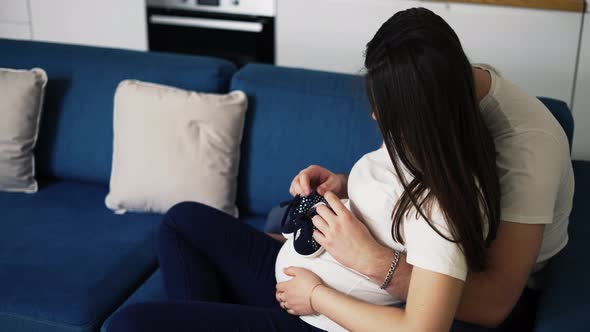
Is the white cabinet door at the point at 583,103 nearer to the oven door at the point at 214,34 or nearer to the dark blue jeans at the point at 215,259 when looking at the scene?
the oven door at the point at 214,34

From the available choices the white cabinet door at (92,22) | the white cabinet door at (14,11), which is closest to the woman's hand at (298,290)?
the white cabinet door at (92,22)

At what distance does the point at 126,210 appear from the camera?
2.14 metres

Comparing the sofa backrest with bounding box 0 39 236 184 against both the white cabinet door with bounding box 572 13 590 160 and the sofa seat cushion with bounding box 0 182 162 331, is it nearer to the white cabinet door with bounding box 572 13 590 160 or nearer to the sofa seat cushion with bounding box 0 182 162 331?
the sofa seat cushion with bounding box 0 182 162 331

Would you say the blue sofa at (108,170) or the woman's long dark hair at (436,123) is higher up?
the woman's long dark hair at (436,123)

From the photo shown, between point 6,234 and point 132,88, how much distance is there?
54 cm

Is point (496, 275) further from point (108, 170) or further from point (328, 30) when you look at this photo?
point (328, 30)

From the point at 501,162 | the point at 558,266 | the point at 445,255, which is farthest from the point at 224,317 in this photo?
the point at 558,266

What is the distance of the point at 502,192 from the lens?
1281 mm

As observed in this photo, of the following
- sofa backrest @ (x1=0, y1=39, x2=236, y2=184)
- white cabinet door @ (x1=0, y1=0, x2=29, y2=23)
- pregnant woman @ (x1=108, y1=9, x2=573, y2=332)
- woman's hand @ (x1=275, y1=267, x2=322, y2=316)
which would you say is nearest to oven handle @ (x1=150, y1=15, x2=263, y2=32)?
white cabinet door @ (x1=0, y1=0, x2=29, y2=23)

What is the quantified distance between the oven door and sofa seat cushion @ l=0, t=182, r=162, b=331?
1.30m

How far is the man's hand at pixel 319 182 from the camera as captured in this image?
1593 mm

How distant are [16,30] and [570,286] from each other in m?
3.19

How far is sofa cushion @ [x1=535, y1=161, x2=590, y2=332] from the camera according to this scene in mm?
1331

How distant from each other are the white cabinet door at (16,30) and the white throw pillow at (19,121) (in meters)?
1.62
